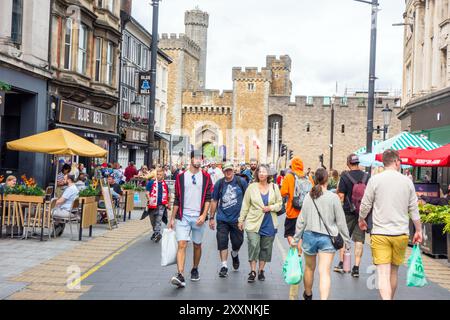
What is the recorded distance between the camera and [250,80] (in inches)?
2820

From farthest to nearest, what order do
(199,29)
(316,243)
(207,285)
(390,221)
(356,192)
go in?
(199,29) → (356,192) → (207,285) → (316,243) → (390,221)

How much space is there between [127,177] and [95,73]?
198 inches

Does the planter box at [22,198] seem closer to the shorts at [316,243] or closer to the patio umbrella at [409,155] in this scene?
the shorts at [316,243]

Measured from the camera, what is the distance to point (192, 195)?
28.2 feet

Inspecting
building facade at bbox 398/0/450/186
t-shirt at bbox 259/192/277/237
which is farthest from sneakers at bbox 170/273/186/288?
building facade at bbox 398/0/450/186

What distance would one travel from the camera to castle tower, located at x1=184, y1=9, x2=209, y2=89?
90812 mm

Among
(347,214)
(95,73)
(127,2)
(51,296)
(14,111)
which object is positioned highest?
(127,2)

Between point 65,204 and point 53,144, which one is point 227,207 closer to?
point 65,204

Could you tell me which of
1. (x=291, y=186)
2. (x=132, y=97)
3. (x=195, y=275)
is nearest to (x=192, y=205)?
(x=195, y=275)

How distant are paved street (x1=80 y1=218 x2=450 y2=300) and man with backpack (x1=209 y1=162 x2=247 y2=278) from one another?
499 millimetres

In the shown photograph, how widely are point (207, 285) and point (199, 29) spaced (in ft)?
282

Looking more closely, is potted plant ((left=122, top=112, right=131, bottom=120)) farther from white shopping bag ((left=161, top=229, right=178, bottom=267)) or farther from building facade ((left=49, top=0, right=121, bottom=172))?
white shopping bag ((left=161, top=229, right=178, bottom=267))
